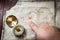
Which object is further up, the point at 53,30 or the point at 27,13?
the point at 27,13

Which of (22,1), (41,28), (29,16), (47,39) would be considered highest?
(22,1)

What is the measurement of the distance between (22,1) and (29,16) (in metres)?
0.27

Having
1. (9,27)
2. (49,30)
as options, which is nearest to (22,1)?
(9,27)

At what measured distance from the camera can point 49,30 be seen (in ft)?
7.77

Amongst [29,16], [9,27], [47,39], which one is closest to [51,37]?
[47,39]

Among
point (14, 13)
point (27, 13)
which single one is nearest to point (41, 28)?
point (27, 13)

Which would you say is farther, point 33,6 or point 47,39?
point 33,6

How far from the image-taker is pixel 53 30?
93.1 inches

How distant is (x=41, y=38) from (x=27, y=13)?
43 centimetres

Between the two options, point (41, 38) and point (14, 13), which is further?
point (14, 13)

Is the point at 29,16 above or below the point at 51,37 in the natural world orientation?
above

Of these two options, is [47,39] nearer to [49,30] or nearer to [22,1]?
[49,30]

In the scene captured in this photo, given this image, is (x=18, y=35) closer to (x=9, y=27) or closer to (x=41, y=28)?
(x=9, y=27)

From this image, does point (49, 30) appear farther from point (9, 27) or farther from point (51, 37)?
point (9, 27)
